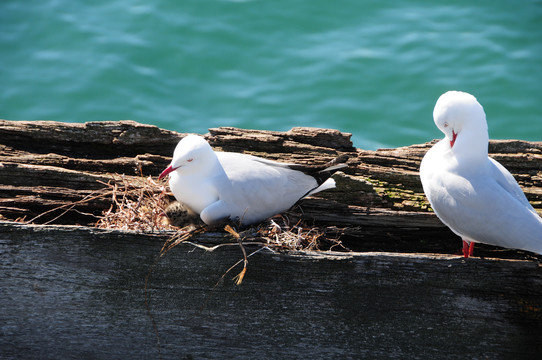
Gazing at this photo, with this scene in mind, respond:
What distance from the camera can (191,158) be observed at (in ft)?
8.98

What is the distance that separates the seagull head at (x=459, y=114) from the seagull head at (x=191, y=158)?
1.00 m

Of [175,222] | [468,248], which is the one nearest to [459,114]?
[468,248]

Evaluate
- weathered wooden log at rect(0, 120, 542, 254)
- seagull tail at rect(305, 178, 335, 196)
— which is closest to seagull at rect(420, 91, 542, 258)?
weathered wooden log at rect(0, 120, 542, 254)

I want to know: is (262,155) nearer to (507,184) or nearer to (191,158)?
(191,158)

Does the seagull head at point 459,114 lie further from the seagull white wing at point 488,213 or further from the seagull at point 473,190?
the seagull white wing at point 488,213

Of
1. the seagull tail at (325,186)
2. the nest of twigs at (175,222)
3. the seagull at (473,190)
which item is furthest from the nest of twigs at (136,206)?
the seagull at (473,190)

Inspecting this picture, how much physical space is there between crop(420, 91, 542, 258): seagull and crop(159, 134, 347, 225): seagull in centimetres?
49

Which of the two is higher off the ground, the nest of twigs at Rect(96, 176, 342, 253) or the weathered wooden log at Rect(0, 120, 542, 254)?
the weathered wooden log at Rect(0, 120, 542, 254)

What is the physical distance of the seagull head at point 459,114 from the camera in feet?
8.20

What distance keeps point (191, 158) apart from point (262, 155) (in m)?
0.55

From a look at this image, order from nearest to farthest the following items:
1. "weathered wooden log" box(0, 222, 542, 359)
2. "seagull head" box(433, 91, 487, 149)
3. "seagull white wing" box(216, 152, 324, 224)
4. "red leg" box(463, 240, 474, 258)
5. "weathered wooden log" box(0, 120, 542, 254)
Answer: "weathered wooden log" box(0, 222, 542, 359) → "seagull head" box(433, 91, 487, 149) → "red leg" box(463, 240, 474, 258) → "seagull white wing" box(216, 152, 324, 224) → "weathered wooden log" box(0, 120, 542, 254)

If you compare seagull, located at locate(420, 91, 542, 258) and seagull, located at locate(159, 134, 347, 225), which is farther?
seagull, located at locate(159, 134, 347, 225)

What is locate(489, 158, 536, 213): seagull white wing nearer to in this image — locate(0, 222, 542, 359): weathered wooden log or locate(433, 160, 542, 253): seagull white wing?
locate(433, 160, 542, 253): seagull white wing

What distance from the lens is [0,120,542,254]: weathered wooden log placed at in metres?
2.88
